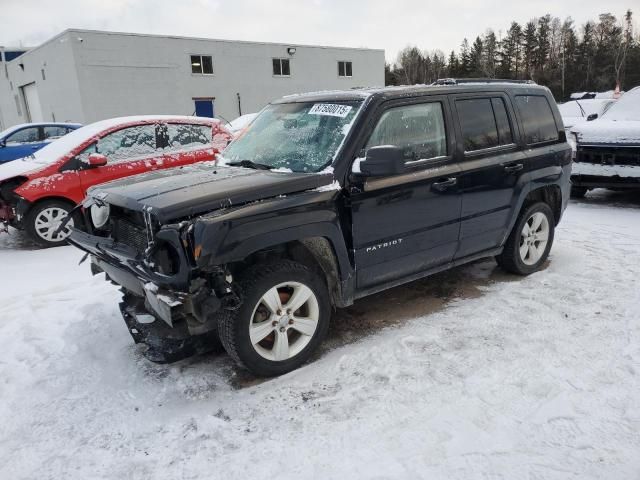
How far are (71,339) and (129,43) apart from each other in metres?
24.3

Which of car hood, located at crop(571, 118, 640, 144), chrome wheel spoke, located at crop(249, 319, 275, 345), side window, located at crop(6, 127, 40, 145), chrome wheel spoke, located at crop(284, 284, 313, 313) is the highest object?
side window, located at crop(6, 127, 40, 145)

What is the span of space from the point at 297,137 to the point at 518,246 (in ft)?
8.29

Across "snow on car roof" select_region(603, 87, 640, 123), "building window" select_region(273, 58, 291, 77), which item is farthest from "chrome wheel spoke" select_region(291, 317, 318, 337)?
"building window" select_region(273, 58, 291, 77)

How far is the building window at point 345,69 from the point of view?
33.0 meters

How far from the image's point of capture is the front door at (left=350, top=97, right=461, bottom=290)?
141 inches

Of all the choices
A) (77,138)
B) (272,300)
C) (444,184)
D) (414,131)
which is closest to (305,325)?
(272,300)

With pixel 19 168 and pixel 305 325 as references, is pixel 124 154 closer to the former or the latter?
pixel 19 168

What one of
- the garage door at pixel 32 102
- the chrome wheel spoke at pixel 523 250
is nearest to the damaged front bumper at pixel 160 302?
the chrome wheel spoke at pixel 523 250

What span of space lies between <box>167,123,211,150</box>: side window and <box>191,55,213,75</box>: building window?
21492mm

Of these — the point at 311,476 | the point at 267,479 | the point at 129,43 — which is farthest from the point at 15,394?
the point at 129,43

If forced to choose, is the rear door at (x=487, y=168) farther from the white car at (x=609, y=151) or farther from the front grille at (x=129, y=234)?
the white car at (x=609, y=151)

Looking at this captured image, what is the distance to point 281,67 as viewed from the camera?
30297 millimetres

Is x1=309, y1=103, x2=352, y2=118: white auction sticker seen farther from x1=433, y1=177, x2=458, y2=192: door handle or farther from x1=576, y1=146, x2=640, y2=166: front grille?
x1=576, y1=146, x2=640, y2=166: front grille

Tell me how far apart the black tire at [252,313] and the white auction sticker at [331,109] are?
126 centimetres
